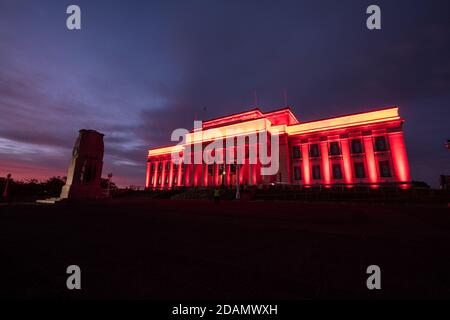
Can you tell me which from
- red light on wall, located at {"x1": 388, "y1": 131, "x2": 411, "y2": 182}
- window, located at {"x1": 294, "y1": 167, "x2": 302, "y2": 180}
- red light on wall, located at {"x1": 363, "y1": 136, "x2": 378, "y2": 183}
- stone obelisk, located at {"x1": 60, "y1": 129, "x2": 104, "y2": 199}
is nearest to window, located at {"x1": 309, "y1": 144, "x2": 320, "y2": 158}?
window, located at {"x1": 294, "y1": 167, "x2": 302, "y2": 180}

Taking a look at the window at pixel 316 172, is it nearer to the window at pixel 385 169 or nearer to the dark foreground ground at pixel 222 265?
the window at pixel 385 169

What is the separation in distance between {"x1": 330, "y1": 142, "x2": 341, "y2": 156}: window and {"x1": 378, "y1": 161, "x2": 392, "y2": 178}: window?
237 inches

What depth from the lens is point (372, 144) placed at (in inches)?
1217

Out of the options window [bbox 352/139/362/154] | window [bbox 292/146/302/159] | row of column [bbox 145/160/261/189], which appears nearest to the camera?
window [bbox 352/139/362/154]

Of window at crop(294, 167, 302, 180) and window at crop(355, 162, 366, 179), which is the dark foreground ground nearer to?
window at crop(355, 162, 366, 179)

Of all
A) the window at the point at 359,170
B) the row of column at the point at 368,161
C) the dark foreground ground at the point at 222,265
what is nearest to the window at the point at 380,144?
the row of column at the point at 368,161

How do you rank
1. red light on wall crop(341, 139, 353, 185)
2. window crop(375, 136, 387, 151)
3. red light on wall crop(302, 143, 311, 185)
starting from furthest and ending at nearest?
red light on wall crop(302, 143, 311, 185), red light on wall crop(341, 139, 353, 185), window crop(375, 136, 387, 151)

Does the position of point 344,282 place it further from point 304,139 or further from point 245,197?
point 304,139

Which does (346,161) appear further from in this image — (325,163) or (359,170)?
(325,163)

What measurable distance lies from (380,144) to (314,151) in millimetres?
9754

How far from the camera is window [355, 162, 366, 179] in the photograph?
3069 centimetres

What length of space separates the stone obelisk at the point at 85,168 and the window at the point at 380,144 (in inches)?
1552

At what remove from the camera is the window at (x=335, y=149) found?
33312 mm

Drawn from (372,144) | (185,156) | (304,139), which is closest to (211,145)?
(185,156)
